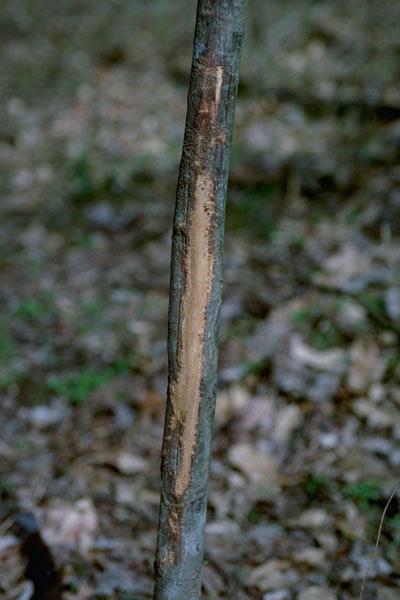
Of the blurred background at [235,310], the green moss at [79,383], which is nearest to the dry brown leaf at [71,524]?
the blurred background at [235,310]

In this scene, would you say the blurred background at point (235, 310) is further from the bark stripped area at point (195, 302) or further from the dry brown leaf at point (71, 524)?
the bark stripped area at point (195, 302)

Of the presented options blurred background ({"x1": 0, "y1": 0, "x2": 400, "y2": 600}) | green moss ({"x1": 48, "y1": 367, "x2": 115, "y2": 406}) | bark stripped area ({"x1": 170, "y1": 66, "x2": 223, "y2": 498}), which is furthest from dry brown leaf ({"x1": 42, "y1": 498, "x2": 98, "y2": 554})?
bark stripped area ({"x1": 170, "y1": 66, "x2": 223, "y2": 498})

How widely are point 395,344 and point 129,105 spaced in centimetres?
400

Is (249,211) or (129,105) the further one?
(129,105)

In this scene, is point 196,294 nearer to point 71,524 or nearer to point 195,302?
point 195,302

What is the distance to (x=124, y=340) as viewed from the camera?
142 inches

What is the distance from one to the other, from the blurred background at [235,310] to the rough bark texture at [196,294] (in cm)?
63

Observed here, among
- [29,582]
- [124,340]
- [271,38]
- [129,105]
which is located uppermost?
[271,38]

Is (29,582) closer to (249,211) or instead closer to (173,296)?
(173,296)

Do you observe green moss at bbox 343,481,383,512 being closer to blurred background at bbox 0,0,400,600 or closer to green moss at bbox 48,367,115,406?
blurred background at bbox 0,0,400,600

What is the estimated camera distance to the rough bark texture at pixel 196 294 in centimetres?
140

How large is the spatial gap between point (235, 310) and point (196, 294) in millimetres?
2047

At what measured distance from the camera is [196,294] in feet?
5.04

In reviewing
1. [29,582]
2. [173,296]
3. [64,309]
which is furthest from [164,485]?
[64,309]
